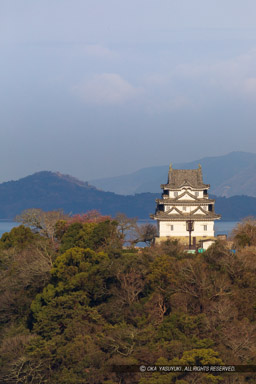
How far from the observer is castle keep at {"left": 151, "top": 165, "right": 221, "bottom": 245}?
184ft

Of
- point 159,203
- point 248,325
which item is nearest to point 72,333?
point 248,325

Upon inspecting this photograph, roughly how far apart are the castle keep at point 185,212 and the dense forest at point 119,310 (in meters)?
9.20

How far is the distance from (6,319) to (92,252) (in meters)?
6.79

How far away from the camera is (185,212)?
56688 mm

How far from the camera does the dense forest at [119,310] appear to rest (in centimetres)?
→ 3316

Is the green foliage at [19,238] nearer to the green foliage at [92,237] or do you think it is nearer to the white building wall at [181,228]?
the green foliage at [92,237]

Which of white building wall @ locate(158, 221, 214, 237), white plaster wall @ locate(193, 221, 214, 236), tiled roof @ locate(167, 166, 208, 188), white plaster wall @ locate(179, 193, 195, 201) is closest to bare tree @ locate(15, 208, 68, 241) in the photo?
white building wall @ locate(158, 221, 214, 237)

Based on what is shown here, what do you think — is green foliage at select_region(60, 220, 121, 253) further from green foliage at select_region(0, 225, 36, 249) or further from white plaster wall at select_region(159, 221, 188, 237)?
white plaster wall at select_region(159, 221, 188, 237)

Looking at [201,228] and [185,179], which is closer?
[201,228]

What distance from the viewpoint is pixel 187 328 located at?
3472cm

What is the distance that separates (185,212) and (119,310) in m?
19.5

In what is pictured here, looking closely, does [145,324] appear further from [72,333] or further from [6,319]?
[6,319]

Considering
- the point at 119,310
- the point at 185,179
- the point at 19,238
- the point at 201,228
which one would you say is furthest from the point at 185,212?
the point at 119,310

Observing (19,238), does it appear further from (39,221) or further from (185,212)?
(185,212)
